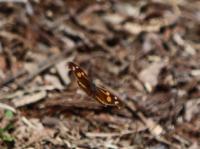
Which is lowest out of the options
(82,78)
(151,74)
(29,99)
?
(151,74)

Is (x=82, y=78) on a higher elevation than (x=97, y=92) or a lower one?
higher

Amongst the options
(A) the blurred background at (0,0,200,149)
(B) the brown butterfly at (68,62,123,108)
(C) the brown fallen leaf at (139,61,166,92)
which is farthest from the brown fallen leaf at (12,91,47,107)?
(C) the brown fallen leaf at (139,61,166,92)

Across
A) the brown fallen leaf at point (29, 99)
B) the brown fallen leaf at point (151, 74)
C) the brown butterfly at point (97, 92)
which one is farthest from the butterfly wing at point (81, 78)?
the brown fallen leaf at point (151, 74)

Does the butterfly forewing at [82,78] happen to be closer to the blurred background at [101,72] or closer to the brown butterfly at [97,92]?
the brown butterfly at [97,92]

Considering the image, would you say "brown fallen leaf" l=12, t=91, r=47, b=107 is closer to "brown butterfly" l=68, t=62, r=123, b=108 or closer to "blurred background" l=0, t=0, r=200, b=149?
"blurred background" l=0, t=0, r=200, b=149

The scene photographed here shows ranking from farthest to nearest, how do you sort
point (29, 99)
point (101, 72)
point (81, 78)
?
point (101, 72)
point (29, 99)
point (81, 78)

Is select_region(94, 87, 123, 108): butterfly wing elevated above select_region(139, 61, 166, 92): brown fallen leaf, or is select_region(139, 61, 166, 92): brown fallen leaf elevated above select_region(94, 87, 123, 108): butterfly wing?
select_region(94, 87, 123, 108): butterfly wing

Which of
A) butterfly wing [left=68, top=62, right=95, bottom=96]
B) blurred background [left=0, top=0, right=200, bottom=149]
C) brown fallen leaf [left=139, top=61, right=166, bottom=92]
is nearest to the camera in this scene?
butterfly wing [left=68, top=62, right=95, bottom=96]

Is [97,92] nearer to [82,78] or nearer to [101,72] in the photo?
[82,78]

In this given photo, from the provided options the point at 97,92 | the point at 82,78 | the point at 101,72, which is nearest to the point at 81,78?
the point at 82,78
